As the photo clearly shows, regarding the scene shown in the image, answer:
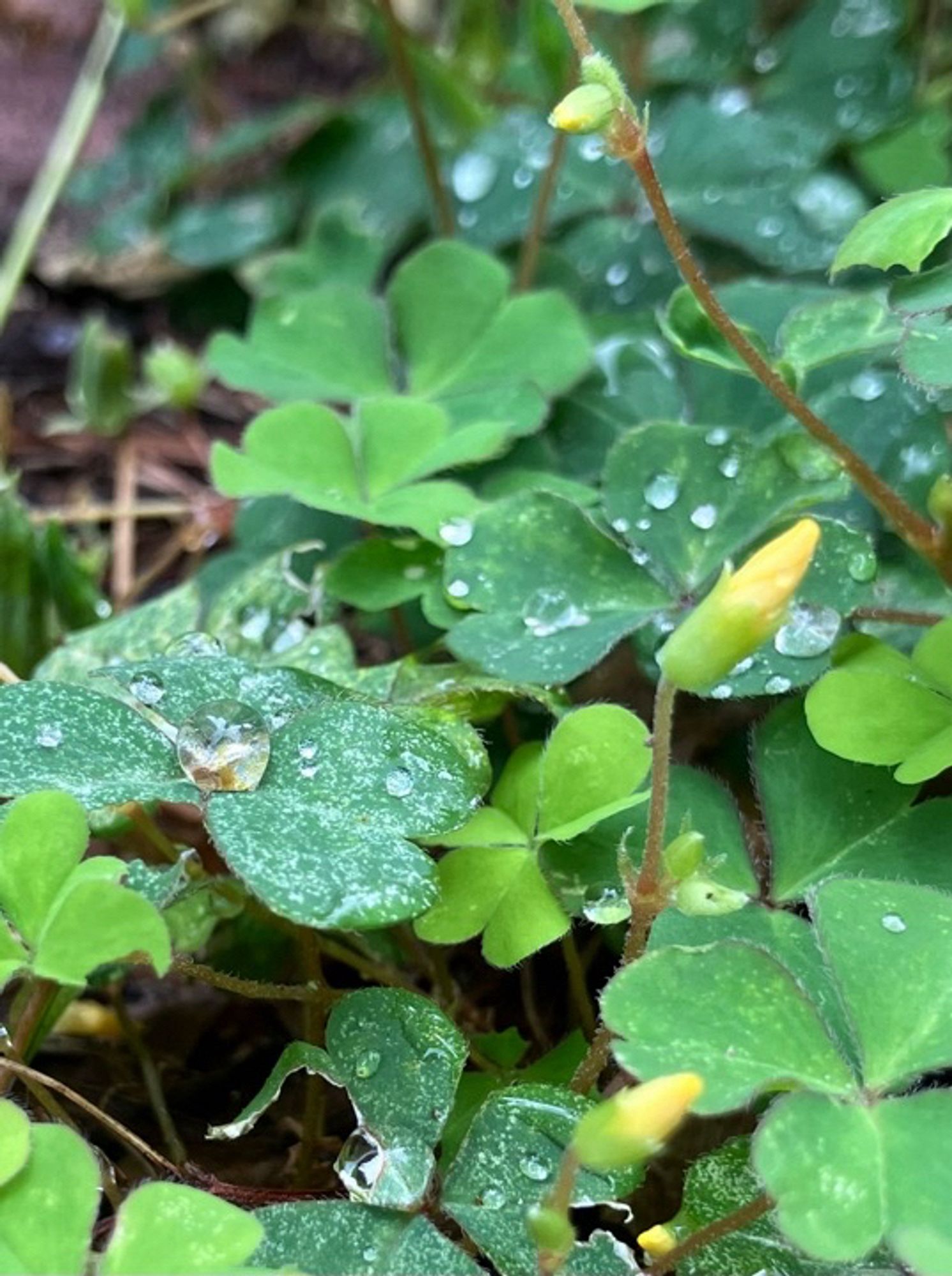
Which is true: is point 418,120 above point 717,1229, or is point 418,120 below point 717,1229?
above

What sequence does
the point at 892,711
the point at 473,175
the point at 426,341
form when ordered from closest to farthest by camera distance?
1. the point at 892,711
2. the point at 426,341
3. the point at 473,175

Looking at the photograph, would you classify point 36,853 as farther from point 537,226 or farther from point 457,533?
point 537,226

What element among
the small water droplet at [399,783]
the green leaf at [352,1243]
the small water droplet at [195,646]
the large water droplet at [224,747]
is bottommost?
the green leaf at [352,1243]

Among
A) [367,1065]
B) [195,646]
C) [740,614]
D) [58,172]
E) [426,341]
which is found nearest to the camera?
[740,614]

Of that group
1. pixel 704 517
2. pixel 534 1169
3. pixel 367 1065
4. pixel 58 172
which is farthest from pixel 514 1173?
pixel 58 172

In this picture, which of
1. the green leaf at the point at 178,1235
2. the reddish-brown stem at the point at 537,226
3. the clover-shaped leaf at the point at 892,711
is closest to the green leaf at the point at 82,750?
the green leaf at the point at 178,1235

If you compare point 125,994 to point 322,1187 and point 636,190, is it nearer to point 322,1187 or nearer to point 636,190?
point 322,1187

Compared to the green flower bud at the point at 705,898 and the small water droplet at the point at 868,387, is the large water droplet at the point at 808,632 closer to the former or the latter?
the green flower bud at the point at 705,898

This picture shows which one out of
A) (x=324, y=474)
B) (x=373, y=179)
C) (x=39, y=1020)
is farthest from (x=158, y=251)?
(x=39, y=1020)
